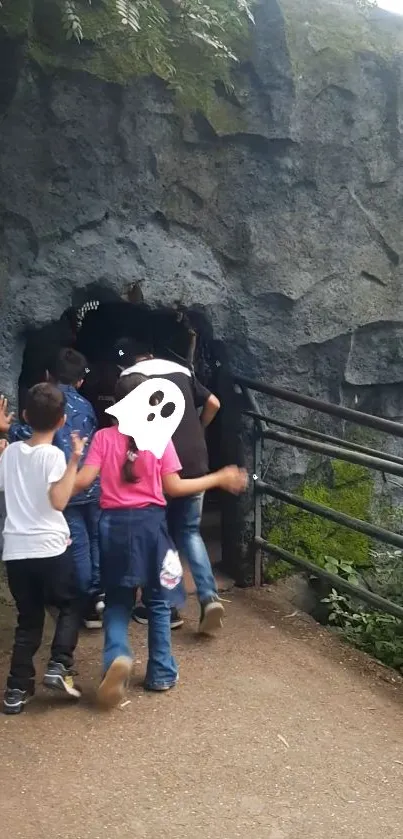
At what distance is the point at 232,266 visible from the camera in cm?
481

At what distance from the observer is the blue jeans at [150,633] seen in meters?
3.12

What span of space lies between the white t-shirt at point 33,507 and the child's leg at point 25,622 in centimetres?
8

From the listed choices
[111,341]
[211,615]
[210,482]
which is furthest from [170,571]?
[111,341]

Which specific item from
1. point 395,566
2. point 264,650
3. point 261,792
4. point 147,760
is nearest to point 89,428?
point 264,650

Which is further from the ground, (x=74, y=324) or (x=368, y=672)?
(x=74, y=324)

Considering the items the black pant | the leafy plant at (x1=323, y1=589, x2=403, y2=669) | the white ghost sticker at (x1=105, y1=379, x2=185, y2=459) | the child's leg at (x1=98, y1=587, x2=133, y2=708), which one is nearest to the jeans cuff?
the child's leg at (x1=98, y1=587, x2=133, y2=708)

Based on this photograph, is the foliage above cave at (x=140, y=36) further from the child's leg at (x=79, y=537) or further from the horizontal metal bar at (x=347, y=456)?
the child's leg at (x=79, y=537)

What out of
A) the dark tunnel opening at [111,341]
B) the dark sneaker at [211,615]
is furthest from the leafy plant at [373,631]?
the dark tunnel opening at [111,341]

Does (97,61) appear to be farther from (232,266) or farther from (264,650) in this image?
(264,650)

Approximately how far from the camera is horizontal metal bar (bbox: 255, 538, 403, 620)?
3.54 metres

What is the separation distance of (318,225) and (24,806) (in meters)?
3.63

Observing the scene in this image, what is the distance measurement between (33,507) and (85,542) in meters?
0.72

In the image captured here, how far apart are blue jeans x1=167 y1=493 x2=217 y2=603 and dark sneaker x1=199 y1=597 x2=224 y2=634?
31mm

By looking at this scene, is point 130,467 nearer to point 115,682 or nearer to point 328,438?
point 115,682
